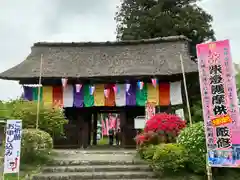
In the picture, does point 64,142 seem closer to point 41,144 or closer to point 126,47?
point 41,144

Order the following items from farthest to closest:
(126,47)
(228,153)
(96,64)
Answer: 1. (126,47)
2. (96,64)
3. (228,153)

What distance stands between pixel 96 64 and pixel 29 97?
12.5ft

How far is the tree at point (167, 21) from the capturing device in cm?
2640

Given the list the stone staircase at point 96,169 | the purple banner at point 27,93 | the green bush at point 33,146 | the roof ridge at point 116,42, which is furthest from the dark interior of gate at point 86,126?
the green bush at point 33,146

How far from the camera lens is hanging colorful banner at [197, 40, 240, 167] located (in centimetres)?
723

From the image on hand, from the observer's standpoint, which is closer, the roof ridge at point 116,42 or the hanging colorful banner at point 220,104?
the hanging colorful banner at point 220,104

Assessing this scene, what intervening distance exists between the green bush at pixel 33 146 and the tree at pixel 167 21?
1816cm

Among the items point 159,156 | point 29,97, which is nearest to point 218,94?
point 159,156

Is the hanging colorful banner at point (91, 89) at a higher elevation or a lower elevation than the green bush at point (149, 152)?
higher

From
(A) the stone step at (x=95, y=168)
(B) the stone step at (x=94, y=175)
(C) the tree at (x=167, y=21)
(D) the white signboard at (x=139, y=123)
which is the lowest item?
(B) the stone step at (x=94, y=175)

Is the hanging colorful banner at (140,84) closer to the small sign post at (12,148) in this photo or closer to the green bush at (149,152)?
the green bush at (149,152)

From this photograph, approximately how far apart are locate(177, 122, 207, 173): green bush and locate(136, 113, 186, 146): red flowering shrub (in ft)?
4.04

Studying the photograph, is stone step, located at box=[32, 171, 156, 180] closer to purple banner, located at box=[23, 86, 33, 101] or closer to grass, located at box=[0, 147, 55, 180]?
grass, located at box=[0, 147, 55, 180]

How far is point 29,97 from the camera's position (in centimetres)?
1599
